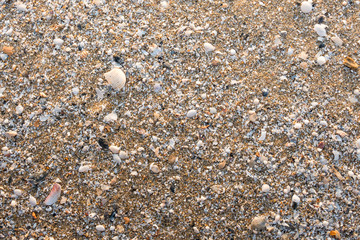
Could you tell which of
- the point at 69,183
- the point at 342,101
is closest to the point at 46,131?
the point at 69,183

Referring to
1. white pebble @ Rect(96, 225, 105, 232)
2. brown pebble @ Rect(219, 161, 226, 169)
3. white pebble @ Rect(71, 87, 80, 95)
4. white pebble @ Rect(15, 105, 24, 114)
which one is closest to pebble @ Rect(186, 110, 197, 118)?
brown pebble @ Rect(219, 161, 226, 169)

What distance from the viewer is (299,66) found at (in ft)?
8.07

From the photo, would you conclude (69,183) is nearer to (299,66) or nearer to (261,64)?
(261,64)

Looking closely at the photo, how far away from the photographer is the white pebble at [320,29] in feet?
8.28

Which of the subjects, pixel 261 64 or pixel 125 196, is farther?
pixel 261 64

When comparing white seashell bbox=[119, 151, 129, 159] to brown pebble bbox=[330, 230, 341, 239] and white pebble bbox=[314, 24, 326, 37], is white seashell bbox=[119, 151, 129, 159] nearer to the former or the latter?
brown pebble bbox=[330, 230, 341, 239]

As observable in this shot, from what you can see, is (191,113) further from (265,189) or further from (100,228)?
(100,228)

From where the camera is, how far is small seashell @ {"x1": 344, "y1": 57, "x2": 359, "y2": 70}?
245 cm

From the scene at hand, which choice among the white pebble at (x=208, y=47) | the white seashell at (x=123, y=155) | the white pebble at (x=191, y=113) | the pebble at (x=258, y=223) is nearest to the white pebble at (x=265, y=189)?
the pebble at (x=258, y=223)

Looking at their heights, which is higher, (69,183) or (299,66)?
(299,66)

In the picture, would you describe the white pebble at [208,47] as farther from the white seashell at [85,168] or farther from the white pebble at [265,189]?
the white seashell at [85,168]

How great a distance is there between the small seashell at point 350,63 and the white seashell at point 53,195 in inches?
108

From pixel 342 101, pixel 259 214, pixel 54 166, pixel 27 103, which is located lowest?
pixel 259 214

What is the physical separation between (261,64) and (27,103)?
212 cm
